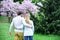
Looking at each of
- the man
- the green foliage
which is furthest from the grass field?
the man

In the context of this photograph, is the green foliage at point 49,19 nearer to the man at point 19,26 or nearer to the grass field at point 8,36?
the grass field at point 8,36

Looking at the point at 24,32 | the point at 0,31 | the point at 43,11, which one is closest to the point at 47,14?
the point at 43,11

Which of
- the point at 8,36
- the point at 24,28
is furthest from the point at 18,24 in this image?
the point at 8,36

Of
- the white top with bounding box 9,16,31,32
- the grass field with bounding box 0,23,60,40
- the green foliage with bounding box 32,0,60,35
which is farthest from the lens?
the green foliage with bounding box 32,0,60,35

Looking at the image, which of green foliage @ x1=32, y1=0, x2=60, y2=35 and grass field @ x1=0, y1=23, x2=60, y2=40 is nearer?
grass field @ x1=0, y1=23, x2=60, y2=40

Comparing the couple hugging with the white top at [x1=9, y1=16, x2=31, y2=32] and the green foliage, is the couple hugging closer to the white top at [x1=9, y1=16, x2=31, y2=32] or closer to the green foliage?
the white top at [x1=9, y1=16, x2=31, y2=32]

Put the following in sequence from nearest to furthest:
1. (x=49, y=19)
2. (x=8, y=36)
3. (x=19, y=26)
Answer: (x=19, y=26) < (x=8, y=36) < (x=49, y=19)

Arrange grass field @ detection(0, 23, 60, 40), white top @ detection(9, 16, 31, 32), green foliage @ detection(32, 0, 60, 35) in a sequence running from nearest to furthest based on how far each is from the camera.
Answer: white top @ detection(9, 16, 31, 32), grass field @ detection(0, 23, 60, 40), green foliage @ detection(32, 0, 60, 35)

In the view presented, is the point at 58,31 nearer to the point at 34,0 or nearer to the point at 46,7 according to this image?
the point at 46,7

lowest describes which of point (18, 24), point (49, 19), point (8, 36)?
point (8, 36)

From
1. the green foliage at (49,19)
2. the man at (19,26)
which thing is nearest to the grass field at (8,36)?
the green foliage at (49,19)

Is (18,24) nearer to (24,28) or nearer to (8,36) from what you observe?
(24,28)

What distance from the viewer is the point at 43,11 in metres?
15.0

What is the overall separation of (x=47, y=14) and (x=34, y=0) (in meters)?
2.99
